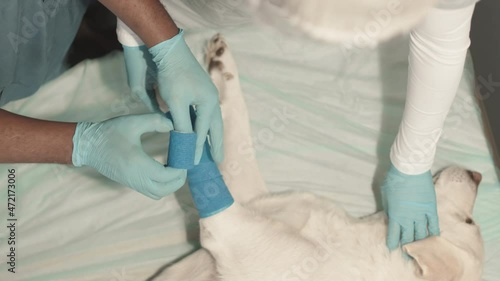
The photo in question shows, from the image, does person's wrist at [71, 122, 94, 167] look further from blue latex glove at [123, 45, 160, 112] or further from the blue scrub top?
the blue scrub top

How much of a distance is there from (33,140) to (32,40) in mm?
378

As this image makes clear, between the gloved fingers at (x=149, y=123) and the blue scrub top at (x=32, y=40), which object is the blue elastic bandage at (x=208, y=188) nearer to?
the gloved fingers at (x=149, y=123)

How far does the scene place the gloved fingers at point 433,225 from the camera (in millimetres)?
1416

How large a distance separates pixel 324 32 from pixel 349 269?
718 millimetres

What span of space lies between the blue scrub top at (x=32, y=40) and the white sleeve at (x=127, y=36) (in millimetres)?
236

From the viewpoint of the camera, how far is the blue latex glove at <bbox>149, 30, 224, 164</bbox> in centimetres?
130

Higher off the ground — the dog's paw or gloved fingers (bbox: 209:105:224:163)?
the dog's paw

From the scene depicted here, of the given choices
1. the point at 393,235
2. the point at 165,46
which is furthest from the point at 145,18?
the point at 393,235

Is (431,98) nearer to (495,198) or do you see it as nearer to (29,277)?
(495,198)

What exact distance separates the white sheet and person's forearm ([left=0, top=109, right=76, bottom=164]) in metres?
0.32

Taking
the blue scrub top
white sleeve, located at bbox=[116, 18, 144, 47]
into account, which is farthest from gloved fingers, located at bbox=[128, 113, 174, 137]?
the blue scrub top

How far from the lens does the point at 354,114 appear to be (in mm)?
1702

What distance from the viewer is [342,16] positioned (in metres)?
0.78

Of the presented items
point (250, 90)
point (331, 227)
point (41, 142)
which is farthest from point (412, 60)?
point (41, 142)
